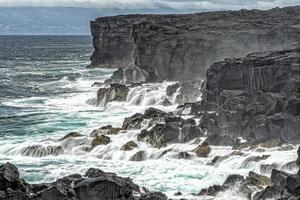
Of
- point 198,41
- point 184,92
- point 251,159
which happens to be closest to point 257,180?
point 251,159

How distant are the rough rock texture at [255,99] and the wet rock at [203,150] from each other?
9.33ft

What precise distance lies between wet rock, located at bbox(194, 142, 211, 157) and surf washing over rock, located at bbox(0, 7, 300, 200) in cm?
13

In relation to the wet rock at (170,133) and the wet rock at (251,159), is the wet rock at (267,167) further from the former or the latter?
the wet rock at (170,133)

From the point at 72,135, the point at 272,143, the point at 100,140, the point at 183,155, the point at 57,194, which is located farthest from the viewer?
the point at 72,135

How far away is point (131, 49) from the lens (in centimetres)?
11225

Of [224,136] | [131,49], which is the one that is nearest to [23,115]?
[224,136]

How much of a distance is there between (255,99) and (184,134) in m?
7.93

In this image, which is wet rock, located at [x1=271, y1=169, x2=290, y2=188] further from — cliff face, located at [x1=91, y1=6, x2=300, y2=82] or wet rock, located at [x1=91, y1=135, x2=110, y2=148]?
cliff face, located at [x1=91, y1=6, x2=300, y2=82]

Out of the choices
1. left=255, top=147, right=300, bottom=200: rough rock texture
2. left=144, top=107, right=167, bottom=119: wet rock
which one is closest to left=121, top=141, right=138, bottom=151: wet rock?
left=144, top=107, right=167, bottom=119: wet rock

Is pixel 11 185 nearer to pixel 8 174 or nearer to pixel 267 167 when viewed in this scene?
pixel 8 174

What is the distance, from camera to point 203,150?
42594mm

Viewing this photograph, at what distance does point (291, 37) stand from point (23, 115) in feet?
119

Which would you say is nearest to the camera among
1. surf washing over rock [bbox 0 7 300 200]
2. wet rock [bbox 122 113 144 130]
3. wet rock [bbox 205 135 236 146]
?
surf washing over rock [bbox 0 7 300 200]

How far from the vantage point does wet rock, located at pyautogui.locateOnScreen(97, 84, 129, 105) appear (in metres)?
69.8
